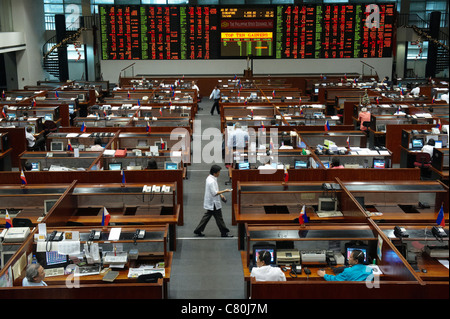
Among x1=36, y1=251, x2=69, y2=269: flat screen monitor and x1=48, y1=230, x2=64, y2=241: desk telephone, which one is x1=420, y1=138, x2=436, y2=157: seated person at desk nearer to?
x1=48, y1=230, x2=64, y2=241: desk telephone

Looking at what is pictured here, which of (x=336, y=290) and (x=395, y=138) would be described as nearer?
(x=336, y=290)

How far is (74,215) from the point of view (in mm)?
8289

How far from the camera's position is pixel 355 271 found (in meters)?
5.82

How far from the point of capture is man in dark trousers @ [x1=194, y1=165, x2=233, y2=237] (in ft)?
26.9

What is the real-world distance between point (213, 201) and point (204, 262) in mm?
1025

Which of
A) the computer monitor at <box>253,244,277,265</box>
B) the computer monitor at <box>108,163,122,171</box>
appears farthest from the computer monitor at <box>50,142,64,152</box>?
the computer monitor at <box>253,244,277,265</box>

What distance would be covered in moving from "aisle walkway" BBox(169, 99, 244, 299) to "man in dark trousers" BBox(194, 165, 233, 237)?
19cm

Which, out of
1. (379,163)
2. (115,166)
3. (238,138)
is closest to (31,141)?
(115,166)

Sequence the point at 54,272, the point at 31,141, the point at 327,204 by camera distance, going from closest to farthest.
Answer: the point at 54,272 → the point at 327,204 → the point at 31,141

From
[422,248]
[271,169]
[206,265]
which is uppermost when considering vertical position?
[271,169]

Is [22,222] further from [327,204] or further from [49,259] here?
[327,204]
